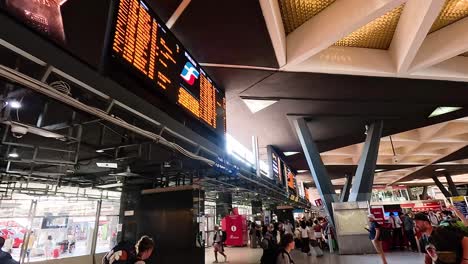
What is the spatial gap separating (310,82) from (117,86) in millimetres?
5216

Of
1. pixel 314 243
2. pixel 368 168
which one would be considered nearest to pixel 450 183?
pixel 314 243

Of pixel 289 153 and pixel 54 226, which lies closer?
pixel 54 226

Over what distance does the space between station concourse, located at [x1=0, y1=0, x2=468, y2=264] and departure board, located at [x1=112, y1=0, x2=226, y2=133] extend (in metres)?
0.02

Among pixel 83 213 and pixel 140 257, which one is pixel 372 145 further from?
pixel 83 213

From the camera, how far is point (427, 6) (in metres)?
4.47

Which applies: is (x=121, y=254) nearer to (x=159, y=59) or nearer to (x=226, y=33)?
(x=159, y=59)

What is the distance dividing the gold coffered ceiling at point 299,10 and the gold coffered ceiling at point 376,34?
132 centimetres

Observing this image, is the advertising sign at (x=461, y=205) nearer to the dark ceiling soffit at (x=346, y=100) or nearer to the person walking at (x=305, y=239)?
the person walking at (x=305, y=239)

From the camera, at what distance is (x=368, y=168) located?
1068 cm

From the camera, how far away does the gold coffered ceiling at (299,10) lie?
5.14m

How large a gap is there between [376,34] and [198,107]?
483 cm

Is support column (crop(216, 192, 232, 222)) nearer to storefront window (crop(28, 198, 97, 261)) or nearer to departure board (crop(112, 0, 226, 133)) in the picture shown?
storefront window (crop(28, 198, 97, 261))

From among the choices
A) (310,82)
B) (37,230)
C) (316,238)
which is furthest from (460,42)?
(37,230)

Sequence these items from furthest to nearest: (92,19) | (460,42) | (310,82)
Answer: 1. (310,82)
2. (460,42)
3. (92,19)
